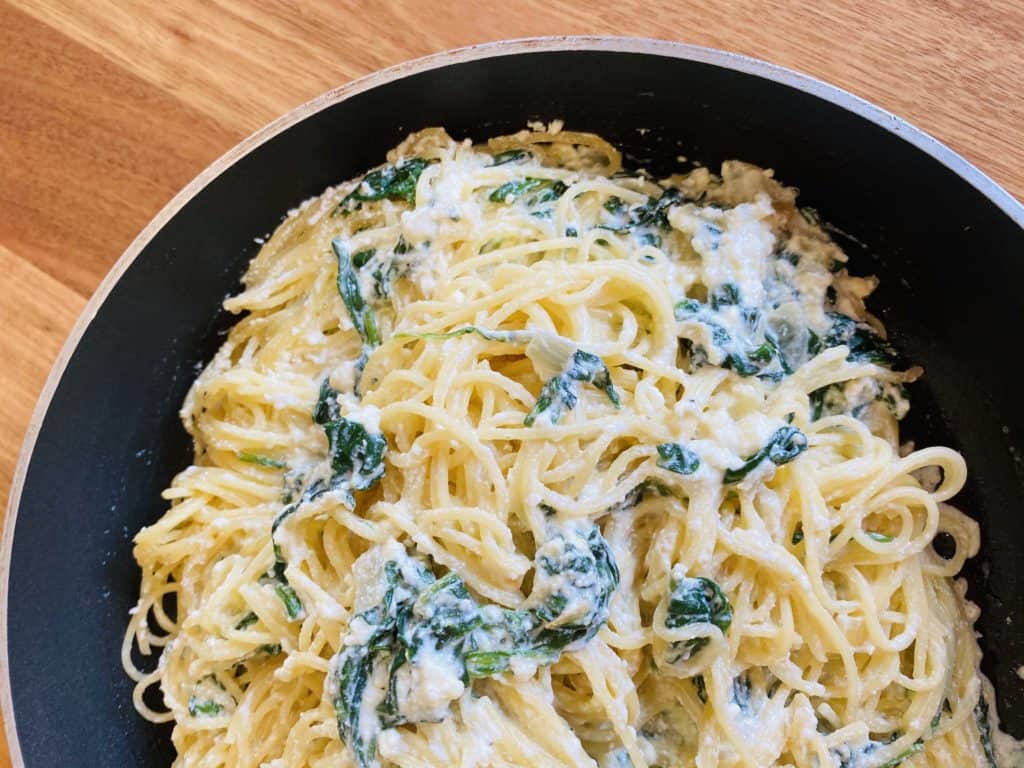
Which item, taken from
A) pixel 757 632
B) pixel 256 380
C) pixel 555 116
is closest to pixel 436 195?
pixel 555 116

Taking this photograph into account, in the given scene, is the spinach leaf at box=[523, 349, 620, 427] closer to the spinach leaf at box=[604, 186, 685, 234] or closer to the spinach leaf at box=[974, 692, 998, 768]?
the spinach leaf at box=[604, 186, 685, 234]

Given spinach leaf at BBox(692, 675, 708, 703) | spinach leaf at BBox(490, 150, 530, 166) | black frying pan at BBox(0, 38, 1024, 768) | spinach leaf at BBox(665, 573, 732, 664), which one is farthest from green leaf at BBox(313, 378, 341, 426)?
spinach leaf at BBox(692, 675, 708, 703)

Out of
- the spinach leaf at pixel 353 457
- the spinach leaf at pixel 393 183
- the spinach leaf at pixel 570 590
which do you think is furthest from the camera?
the spinach leaf at pixel 393 183

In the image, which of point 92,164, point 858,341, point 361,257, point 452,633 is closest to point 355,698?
point 452,633

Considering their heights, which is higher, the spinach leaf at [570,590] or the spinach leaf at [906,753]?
the spinach leaf at [570,590]

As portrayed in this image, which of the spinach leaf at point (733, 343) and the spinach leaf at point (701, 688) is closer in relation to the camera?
the spinach leaf at point (701, 688)

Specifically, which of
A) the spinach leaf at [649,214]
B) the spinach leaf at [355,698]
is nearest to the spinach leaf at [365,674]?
the spinach leaf at [355,698]

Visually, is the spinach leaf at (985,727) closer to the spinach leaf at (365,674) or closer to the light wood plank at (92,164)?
the spinach leaf at (365,674)
